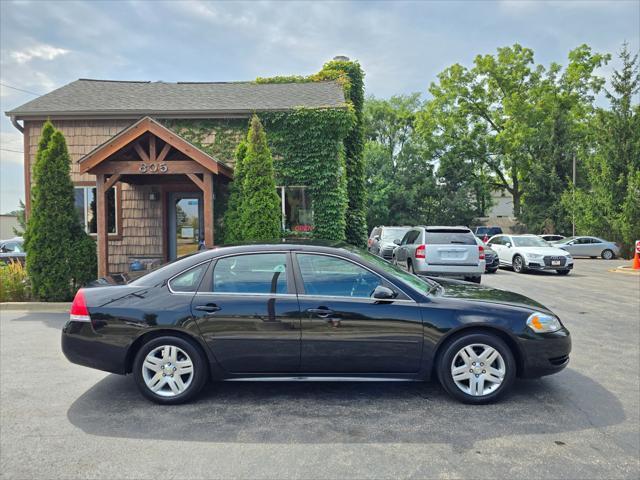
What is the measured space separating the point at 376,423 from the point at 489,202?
4746cm

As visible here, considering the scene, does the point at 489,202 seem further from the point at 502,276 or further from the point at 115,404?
the point at 115,404

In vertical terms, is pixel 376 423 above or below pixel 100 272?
below

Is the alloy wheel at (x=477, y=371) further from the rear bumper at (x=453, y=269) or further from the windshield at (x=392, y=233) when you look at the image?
the windshield at (x=392, y=233)

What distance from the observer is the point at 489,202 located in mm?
47594

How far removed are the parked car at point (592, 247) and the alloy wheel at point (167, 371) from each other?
24.1 meters

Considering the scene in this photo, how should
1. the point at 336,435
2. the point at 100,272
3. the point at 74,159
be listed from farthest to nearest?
the point at 74,159 < the point at 100,272 < the point at 336,435

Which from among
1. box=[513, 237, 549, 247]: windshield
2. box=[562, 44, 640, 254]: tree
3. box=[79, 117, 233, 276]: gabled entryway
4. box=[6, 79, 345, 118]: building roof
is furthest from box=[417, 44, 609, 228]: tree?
box=[79, 117, 233, 276]: gabled entryway

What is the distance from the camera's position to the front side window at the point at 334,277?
4207mm

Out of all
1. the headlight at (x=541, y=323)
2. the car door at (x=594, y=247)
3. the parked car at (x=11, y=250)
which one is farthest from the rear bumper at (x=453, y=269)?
the car door at (x=594, y=247)

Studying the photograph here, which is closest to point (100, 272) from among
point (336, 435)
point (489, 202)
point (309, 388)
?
point (309, 388)

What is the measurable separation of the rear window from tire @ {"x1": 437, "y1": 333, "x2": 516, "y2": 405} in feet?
23.7

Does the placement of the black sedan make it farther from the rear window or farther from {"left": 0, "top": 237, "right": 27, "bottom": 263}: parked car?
{"left": 0, "top": 237, "right": 27, "bottom": 263}: parked car

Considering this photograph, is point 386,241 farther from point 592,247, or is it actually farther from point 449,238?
point 592,247

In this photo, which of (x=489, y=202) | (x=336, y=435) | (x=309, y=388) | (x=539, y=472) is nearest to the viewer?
(x=539, y=472)
